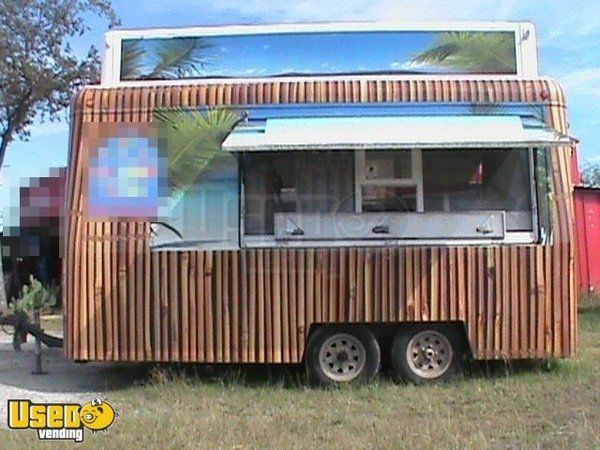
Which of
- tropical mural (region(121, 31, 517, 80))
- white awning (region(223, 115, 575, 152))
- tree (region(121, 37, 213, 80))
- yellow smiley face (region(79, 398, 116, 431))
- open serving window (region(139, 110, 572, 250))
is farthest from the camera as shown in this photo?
tree (region(121, 37, 213, 80))

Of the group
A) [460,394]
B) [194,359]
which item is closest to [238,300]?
[194,359]

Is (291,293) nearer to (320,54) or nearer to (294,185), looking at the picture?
(294,185)

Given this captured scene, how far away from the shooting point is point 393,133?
8.49m

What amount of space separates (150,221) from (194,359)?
4.85 ft

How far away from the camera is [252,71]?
9.41 metres

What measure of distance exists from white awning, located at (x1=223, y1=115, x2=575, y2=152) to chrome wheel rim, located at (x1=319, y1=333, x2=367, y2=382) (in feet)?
6.65

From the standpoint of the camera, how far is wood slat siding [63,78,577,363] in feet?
28.8

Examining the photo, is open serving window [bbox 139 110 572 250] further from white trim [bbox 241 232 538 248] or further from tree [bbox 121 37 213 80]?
tree [bbox 121 37 213 80]

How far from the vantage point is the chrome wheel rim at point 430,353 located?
29.4 feet

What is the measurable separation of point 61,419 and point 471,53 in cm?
561

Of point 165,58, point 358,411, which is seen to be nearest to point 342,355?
point 358,411

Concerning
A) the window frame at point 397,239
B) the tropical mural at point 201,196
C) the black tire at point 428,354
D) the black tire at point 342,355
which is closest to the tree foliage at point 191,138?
the tropical mural at point 201,196

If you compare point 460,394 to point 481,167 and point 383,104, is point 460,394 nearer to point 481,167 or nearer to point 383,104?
point 481,167

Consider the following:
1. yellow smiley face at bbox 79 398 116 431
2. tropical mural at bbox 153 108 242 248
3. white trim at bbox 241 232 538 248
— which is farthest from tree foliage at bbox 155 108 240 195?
yellow smiley face at bbox 79 398 116 431
